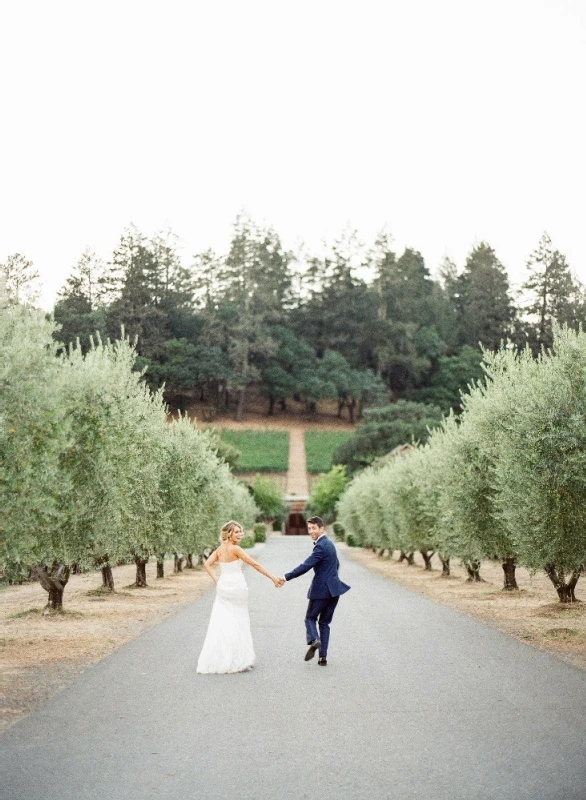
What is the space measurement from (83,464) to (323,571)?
6.94 meters

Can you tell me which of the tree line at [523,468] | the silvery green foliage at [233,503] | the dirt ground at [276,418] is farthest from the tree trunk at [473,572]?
the dirt ground at [276,418]

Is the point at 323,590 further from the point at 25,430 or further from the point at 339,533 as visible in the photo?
the point at 339,533

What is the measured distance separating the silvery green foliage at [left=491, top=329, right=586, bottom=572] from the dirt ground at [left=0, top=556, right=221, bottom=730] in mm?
7062

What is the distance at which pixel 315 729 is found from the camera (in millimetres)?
8078

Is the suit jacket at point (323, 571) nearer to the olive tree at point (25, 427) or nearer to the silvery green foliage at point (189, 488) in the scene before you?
the olive tree at point (25, 427)

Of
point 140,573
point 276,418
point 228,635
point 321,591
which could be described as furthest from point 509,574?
point 276,418

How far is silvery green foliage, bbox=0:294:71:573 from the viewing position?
11.5 meters

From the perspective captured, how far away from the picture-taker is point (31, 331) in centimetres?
1304

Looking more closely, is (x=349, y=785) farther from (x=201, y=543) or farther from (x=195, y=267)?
(x=195, y=267)

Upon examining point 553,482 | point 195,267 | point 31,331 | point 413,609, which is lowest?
point 413,609

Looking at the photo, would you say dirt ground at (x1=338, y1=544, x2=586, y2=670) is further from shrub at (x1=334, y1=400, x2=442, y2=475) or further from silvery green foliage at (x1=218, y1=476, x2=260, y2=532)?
shrub at (x1=334, y1=400, x2=442, y2=475)

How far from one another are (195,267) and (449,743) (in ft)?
432

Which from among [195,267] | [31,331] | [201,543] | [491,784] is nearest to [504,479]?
[31,331]

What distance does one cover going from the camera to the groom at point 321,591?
12.2m
